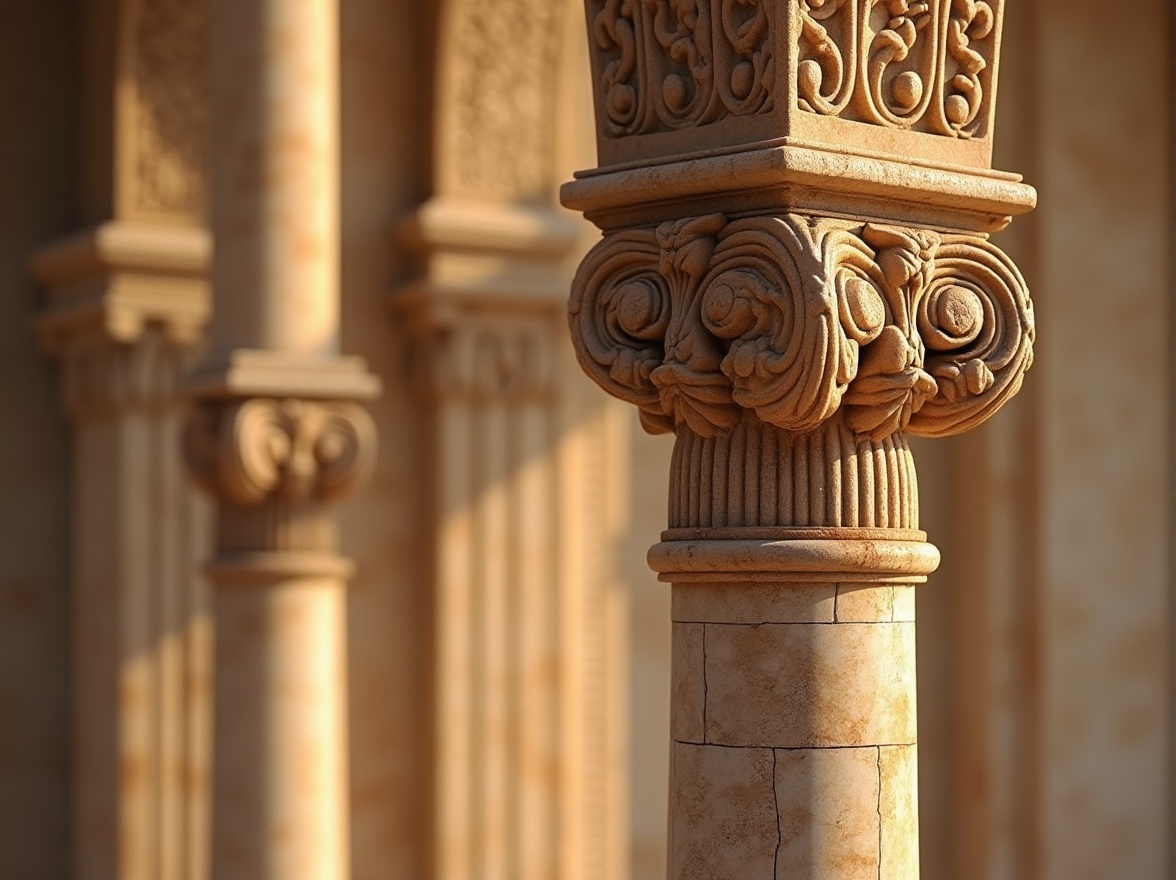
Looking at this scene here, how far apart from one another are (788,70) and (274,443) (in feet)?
13.0

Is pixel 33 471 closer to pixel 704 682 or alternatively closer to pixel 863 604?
pixel 704 682

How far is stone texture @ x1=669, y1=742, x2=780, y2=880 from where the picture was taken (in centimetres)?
367

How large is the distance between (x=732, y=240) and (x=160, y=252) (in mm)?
6677

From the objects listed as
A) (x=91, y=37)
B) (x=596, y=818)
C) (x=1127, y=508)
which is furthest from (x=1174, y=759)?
(x=91, y=37)

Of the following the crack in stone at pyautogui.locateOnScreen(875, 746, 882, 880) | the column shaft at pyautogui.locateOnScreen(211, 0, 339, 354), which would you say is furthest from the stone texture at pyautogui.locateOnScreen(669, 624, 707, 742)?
the column shaft at pyautogui.locateOnScreen(211, 0, 339, 354)

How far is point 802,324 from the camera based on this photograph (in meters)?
3.54

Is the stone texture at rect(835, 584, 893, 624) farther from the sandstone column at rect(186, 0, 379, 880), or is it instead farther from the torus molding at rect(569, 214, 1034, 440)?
the sandstone column at rect(186, 0, 379, 880)

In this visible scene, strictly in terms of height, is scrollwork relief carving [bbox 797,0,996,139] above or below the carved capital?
above

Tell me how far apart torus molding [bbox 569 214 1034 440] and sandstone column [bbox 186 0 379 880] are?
11.6 feet

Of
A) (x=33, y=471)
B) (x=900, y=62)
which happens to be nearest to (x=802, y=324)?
(x=900, y=62)

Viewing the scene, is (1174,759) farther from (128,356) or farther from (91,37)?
(91,37)

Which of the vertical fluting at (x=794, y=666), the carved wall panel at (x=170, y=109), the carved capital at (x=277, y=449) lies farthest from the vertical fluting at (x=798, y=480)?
the carved wall panel at (x=170, y=109)

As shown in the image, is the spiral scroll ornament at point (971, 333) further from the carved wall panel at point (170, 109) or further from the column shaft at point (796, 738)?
the carved wall panel at point (170, 109)

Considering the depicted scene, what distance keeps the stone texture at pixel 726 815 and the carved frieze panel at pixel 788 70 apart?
1.07 metres
